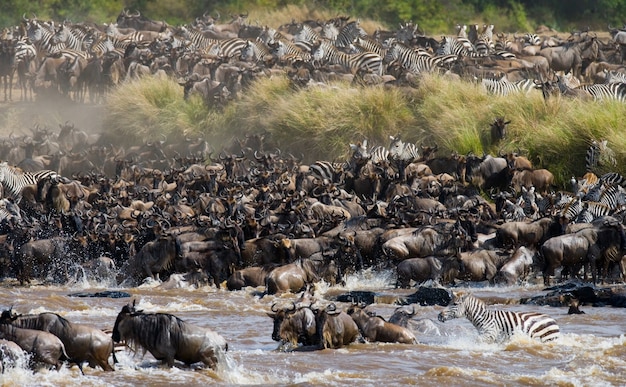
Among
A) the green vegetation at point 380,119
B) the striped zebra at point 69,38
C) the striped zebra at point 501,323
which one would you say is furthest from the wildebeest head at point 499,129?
the striped zebra at point 69,38

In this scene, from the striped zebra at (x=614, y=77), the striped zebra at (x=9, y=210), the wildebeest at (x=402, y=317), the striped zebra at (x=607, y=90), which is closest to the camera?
the wildebeest at (x=402, y=317)

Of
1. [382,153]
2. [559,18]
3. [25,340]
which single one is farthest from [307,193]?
[559,18]

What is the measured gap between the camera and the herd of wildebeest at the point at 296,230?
12008mm

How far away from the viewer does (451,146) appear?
24609 millimetres

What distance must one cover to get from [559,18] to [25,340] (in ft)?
144

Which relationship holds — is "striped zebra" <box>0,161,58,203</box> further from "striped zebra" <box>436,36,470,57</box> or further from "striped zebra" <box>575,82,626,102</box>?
"striped zebra" <box>436,36,470,57</box>

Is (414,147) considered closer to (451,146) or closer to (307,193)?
(451,146)

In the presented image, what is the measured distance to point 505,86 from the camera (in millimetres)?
27516

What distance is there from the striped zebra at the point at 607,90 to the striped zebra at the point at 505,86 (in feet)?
4.03

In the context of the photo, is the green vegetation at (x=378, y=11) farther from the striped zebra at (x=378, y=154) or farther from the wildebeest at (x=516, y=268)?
the wildebeest at (x=516, y=268)

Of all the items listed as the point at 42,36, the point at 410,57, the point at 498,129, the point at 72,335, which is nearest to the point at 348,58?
the point at 410,57

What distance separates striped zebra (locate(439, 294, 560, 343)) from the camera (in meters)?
12.5

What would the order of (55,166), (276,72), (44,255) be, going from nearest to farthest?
(44,255)
(55,166)
(276,72)

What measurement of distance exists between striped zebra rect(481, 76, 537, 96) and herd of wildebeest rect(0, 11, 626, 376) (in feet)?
8.97
